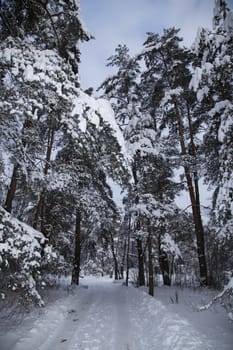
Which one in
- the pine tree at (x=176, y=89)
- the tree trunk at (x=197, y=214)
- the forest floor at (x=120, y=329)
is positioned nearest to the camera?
the forest floor at (x=120, y=329)

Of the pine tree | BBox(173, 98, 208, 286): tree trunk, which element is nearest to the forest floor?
BBox(173, 98, 208, 286): tree trunk

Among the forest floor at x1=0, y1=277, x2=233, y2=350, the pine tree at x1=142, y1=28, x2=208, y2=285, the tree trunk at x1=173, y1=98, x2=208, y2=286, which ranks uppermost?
the pine tree at x1=142, y1=28, x2=208, y2=285

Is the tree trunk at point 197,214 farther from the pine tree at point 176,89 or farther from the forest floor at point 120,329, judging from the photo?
the forest floor at point 120,329

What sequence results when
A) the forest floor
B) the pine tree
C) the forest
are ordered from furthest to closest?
the pine tree, the forest floor, the forest

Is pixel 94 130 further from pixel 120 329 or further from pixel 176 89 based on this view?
pixel 176 89

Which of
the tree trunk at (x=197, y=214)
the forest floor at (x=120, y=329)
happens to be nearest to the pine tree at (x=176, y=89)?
the tree trunk at (x=197, y=214)

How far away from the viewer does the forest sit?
3.67 m

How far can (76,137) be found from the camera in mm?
3723

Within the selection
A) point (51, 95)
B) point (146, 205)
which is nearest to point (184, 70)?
point (146, 205)

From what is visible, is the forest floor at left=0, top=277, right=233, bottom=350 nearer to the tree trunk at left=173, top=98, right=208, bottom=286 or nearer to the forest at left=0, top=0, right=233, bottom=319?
the forest at left=0, top=0, right=233, bottom=319

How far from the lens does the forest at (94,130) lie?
144 inches

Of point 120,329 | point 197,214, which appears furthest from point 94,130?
point 197,214

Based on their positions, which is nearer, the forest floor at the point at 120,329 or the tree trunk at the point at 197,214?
the forest floor at the point at 120,329

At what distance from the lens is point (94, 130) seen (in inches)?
147
